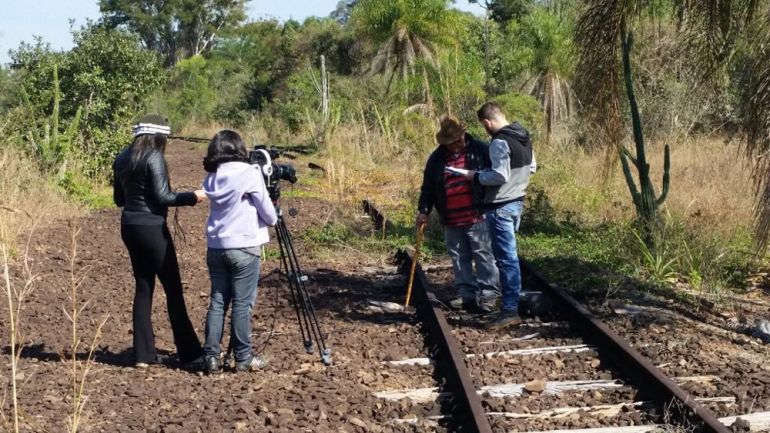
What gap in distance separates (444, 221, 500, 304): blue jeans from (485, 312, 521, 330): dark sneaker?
24.1 inches

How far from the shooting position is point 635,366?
6.36 m

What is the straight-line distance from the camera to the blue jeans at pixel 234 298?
21.9 feet

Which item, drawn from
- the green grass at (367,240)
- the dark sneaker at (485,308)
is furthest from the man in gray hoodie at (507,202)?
the green grass at (367,240)

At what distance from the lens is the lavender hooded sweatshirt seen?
6.52 m

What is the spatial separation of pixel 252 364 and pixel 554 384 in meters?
2.18

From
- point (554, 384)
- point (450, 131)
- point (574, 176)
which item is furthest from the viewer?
point (574, 176)

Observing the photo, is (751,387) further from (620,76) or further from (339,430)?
(620,76)

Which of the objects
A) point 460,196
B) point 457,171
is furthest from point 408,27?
point 457,171

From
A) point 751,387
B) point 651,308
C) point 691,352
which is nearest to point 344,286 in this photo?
point 651,308

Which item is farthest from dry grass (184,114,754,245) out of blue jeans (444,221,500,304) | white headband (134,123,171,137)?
white headband (134,123,171,137)

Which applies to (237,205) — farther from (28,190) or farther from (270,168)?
(28,190)

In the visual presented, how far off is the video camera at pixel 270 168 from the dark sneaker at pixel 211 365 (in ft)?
4.12

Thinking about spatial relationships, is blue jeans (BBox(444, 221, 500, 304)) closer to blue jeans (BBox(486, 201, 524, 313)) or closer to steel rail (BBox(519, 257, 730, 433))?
blue jeans (BBox(486, 201, 524, 313))

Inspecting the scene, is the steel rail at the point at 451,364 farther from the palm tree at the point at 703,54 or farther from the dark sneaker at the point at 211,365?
the palm tree at the point at 703,54
